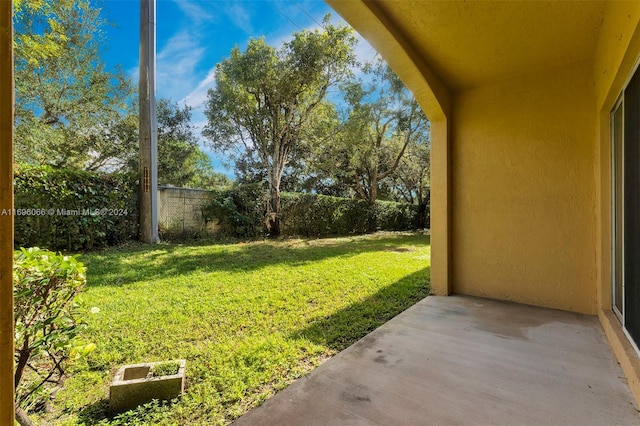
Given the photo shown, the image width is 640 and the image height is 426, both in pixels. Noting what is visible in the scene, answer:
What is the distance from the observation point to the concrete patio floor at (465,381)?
1.67 meters

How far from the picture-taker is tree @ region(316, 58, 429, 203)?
35.3 ft

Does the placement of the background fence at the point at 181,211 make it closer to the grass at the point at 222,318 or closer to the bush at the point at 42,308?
the grass at the point at 222,318

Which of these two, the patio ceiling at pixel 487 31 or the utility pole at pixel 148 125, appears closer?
the patio ceiling at pixel 487 31

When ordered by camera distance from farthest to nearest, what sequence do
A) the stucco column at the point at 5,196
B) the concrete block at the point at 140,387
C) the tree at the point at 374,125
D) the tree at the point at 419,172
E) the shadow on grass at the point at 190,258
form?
the tree at the point at 419,172, the tree at the point at 374,125, the shadow on grass at the point at 190,258, the concrete block at the point at 140,387, the stucco column at the point at 5,196

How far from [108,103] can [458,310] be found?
12.2 m

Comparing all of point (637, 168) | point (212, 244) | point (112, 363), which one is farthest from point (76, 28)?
point (637, 168)

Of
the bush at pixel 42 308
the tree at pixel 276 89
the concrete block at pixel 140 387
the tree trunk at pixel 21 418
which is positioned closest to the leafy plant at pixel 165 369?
the concrete block at pixel 140 387

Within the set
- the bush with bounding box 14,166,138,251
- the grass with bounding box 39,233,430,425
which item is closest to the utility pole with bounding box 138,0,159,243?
the bush with bounding box 14,166,138,251

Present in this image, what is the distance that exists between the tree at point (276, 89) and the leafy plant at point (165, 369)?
25.0 ft

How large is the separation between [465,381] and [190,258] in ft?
18.0

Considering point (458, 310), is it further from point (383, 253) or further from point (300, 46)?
point (300, 46)

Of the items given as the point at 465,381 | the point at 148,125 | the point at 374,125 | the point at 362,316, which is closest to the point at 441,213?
the point at 362,316

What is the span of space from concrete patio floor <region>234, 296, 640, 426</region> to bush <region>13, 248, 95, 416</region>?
→ 107cm

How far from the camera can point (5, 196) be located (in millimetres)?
896
